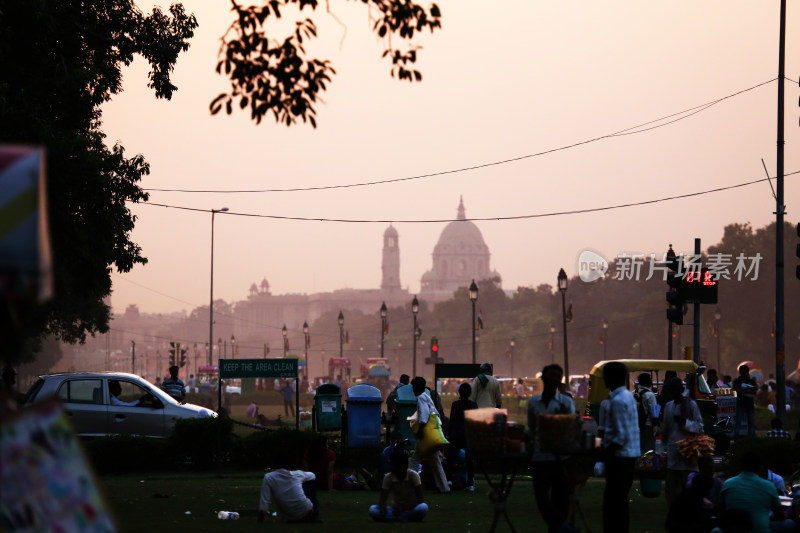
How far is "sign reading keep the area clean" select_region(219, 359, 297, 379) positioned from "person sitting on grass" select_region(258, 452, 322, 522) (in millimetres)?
7686

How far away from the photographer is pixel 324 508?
51.0 ft

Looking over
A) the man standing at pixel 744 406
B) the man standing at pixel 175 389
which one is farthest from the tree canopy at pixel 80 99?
the man standing at pixel 744 406

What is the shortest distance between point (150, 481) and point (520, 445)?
36.9 feet

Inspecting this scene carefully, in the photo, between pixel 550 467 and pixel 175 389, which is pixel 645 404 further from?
pixel 175 389

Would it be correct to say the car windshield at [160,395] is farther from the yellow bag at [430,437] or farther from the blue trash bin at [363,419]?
the yellow bag at [430,437]

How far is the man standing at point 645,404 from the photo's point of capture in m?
19.7

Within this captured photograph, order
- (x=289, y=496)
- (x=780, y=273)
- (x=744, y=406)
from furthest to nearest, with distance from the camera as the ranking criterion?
1. (x=780, y=273)
2. (x=744, y=406)
3. (x=289, y=496)

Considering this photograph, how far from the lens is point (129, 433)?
75.8 ft

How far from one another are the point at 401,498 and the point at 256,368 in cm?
850

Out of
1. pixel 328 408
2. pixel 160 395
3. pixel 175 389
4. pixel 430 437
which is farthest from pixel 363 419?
pixel 175 389

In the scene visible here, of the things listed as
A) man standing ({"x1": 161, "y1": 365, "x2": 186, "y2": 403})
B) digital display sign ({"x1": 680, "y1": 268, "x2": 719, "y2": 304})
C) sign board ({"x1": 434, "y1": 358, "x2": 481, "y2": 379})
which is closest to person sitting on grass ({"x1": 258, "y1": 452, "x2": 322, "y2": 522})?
digital display sign ({"x1": 680, "y1": 268, "x2": 719, "y2": 304})

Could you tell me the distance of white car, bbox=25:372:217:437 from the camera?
74.9 feet

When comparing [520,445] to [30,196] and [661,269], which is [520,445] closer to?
[30,196]

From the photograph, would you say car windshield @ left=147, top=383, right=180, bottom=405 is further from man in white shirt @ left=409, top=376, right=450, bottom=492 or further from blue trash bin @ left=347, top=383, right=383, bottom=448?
man in white shirt @ left=409, top=376, right=450, bottom=492
